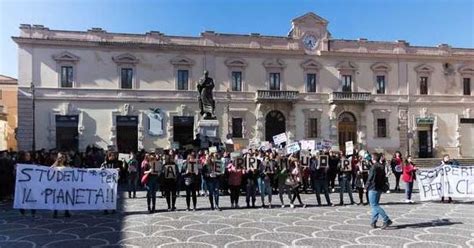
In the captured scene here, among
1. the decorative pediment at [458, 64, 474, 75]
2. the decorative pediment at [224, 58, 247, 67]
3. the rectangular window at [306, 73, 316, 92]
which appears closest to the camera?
the decorative pediment at [224, 58, 247, 67]

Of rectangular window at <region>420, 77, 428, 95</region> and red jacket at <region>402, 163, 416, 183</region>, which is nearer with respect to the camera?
red jacket at <region>402, 163, 416, 183</region>

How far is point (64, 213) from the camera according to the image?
12883 mm

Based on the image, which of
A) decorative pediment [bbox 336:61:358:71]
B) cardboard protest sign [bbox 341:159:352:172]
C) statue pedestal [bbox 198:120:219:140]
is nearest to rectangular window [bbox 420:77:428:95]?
decorative pediment [bbox 336:61:358:71]

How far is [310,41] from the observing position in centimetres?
4666

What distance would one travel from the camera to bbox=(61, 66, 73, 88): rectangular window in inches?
1617

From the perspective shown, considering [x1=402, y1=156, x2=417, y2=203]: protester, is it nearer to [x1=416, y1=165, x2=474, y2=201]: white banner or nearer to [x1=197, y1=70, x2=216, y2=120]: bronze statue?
[x1=416, y1=165, x2=474, y2=201]: white banner

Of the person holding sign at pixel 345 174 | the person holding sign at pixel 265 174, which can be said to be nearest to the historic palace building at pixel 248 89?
the person holding sign at pixel 345 174

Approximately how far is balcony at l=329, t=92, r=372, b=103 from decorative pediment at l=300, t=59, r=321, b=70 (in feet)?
10.2

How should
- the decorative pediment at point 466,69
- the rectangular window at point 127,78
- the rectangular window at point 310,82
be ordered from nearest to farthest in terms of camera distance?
1. the rectangular window at point 127,78
2. the rectangular window at point 310,82
3. the decorative pediment at point 466,69

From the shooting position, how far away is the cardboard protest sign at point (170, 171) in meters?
13.4

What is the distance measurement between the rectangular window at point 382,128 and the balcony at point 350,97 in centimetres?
271

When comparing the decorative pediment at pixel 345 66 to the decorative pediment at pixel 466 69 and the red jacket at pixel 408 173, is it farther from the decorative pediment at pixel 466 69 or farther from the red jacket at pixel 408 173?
the red jacket at pixel 408 173

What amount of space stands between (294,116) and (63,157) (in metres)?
34.1

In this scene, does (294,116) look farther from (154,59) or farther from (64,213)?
(64,213)
